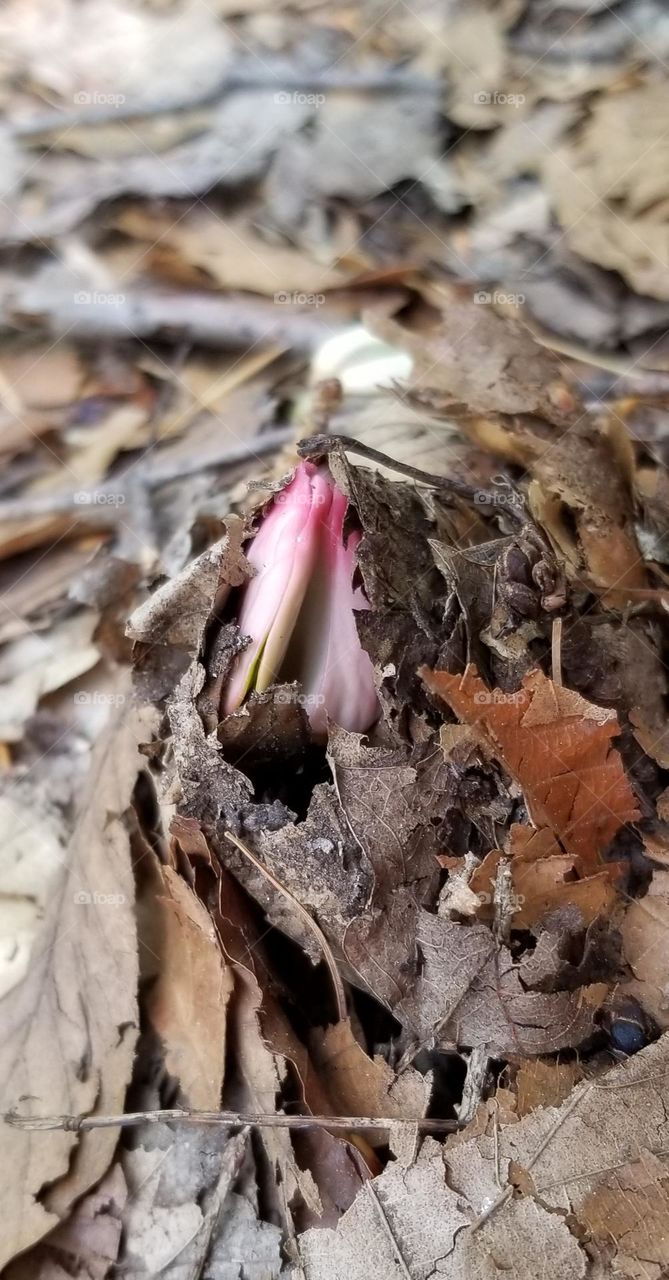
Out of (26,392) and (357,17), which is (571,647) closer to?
(26,392)

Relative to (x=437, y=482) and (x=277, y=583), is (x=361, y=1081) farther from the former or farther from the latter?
(x=437, y=482)

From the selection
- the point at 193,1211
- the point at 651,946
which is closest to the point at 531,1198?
the point at 651,946

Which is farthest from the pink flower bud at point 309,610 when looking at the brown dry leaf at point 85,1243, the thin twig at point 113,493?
the thin twig at point 113,493

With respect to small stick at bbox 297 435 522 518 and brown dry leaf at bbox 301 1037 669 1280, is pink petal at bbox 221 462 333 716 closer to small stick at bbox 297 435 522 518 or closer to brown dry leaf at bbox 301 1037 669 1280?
small stick at bbox 297 435 522 518

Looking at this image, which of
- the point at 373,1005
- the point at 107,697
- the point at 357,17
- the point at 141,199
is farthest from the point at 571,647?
the point at 357,17

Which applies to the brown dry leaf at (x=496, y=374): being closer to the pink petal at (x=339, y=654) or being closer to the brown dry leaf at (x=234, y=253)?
the pink petal at (x=339, y=654)

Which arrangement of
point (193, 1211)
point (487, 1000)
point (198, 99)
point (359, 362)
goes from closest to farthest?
point (487, 1000), point (193, 1211), point (359, 362), point (198, 99)

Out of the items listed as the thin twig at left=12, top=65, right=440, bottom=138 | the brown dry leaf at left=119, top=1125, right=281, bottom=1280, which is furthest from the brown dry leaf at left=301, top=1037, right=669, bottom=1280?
the thin twig at left=12, top=65, right=440, bottom=138
